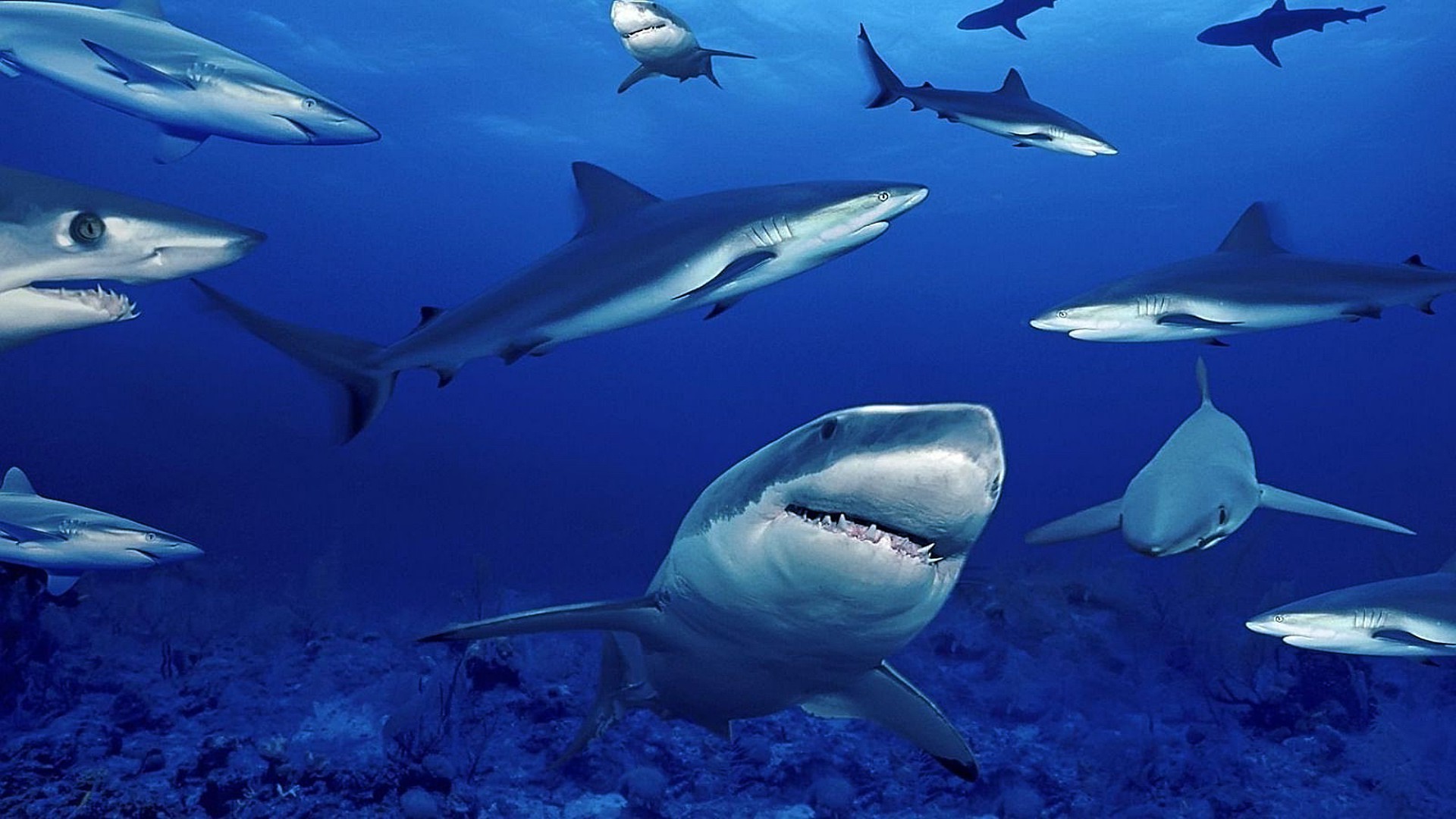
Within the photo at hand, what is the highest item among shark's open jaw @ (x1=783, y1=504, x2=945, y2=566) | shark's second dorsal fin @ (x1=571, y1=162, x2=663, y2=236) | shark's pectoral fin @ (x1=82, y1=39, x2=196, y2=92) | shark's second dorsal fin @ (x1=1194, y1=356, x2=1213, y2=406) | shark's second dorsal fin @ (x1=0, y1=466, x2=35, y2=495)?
shark's pectoral fin @ (x1=82, y1=39, x2=196, y2=92)

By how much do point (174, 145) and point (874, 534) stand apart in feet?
13.5

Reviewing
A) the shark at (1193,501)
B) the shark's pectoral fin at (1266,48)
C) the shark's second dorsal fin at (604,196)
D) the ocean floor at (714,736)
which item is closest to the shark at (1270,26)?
the shark's pectoral fin at (1266,48)

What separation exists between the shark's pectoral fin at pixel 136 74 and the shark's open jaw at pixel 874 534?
323 cm

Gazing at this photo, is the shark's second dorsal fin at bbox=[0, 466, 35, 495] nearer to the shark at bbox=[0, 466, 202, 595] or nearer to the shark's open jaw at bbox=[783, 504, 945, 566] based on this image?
the shark at bbox=[0, 466, 202, 595]

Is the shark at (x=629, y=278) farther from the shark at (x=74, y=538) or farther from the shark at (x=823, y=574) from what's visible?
the shark at (x=74, y=538)

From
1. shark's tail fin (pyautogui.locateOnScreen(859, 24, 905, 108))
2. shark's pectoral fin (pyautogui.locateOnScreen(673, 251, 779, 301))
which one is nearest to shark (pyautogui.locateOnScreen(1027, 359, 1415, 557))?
shark's pectoral fin (pyautogui.locateOnScreen(673, 251, 779, 301))

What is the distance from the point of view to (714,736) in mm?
9344

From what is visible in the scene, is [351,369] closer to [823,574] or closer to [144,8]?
[144,8]

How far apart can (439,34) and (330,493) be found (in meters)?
28.4

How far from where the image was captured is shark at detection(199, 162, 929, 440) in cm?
342

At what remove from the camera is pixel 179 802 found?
7156 mm

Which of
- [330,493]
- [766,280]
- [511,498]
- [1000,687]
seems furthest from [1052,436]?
[766,280]

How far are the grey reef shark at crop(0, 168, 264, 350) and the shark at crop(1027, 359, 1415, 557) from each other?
3551 millimetres

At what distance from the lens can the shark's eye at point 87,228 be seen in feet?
7.07
